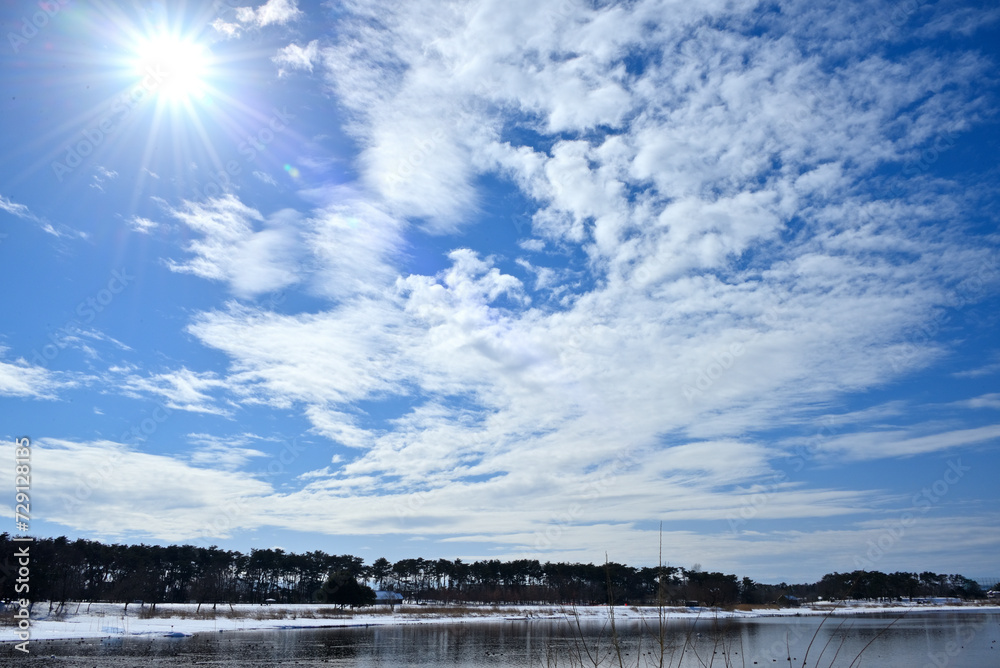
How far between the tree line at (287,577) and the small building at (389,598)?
3.40 metres

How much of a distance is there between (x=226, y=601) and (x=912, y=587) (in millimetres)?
157687

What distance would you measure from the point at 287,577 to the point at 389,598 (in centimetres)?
2002

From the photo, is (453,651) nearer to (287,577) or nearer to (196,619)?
(196,619)

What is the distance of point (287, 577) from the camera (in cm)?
11219

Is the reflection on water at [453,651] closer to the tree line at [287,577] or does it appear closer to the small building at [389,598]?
the tree line at [287,577]

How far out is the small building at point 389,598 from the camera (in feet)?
381

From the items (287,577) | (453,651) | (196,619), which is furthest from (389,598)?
(453,651)

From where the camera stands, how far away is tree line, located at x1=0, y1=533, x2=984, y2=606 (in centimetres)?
7112

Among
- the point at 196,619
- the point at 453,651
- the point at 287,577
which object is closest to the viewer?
the point at 453,651

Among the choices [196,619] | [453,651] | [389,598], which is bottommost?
[389,598]

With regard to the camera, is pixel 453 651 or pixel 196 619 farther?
pixel 196 619

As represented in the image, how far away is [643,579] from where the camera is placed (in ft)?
468

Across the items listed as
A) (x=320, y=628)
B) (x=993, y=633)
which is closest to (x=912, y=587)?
(x=993, y=633)

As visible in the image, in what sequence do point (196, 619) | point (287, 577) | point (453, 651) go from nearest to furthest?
1. point (453, 651)
2. point (196, 619)
3. point (287, 577)
